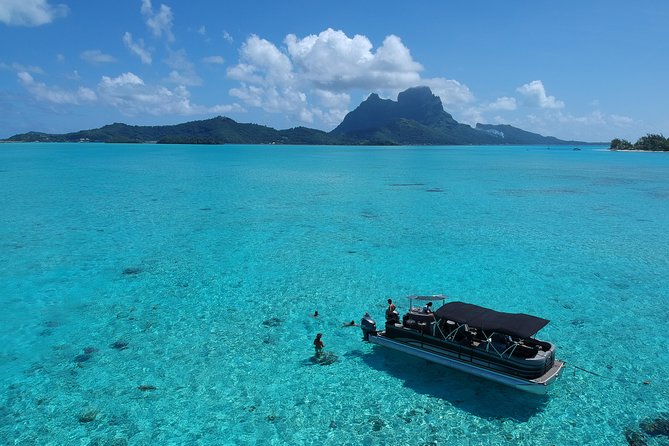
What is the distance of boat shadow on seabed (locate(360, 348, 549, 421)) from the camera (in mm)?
15383

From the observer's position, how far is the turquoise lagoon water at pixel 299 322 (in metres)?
14.9

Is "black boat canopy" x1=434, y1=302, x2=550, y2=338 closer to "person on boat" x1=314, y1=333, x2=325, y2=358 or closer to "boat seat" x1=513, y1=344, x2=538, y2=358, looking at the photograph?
"boat seat" x1=513, y1=344, x2=538, y2=358

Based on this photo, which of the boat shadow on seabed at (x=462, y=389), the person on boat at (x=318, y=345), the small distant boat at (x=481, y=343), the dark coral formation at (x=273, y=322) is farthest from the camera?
the dark coral formation at (x=273, y=322)

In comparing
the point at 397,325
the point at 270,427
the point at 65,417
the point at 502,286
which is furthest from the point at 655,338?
the point at 65,417

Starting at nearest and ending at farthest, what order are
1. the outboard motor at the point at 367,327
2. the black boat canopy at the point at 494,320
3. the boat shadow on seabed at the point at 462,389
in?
the boat shadow on seabed at the point at 462,389 < the black boat canopy at the point at 494,320 < the outboard motor at the point at 367,327

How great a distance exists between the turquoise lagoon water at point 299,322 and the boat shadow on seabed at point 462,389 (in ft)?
0.27

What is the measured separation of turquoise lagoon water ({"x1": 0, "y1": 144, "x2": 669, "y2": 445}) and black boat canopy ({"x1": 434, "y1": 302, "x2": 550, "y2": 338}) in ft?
7.61

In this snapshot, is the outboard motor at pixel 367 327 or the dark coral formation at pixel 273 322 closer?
the outboard motor at pixel 367 327

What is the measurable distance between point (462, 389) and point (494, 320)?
295cm

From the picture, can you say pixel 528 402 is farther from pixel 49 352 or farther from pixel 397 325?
pixel 49 352

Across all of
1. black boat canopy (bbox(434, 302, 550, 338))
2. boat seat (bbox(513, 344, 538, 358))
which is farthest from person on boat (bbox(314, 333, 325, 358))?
boat seat (bbox(513, 344, 538, 358))

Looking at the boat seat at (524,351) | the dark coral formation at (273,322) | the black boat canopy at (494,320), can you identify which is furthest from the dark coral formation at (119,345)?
the boat seat at (524,351)

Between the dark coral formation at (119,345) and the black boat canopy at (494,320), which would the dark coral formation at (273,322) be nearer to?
the dark coral formation at (119,345)

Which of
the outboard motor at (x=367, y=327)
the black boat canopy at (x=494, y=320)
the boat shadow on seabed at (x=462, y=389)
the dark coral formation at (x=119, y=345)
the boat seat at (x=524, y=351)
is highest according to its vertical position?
the black boat canopy at (x=494, y=320)
